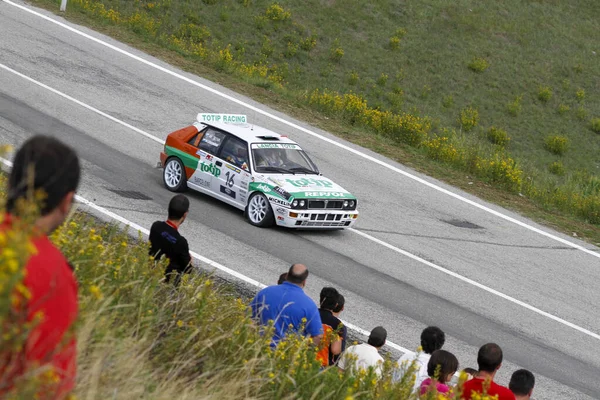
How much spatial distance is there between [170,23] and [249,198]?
17.3 m

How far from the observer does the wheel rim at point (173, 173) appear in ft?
55.9

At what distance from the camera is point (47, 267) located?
10.9ft

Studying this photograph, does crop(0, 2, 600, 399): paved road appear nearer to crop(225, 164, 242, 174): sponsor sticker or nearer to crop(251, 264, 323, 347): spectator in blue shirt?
crop(225, 164, 242, 174): sponsor sticker

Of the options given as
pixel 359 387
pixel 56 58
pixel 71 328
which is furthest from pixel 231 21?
pixel 71 328

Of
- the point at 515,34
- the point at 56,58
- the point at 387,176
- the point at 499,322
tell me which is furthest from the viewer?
the point at 515,34

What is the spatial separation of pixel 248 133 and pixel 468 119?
1544 cm

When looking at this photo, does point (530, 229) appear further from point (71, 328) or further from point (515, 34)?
point (515, 34)

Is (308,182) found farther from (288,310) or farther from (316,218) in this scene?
(288,310)

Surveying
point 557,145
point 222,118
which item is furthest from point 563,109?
point 222,118

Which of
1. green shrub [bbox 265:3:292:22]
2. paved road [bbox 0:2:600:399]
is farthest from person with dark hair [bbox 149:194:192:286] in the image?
green shrub [bbox 265:3:292:22]

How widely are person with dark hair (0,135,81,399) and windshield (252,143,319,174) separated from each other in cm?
1265

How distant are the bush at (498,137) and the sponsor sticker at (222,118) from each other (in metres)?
14.3

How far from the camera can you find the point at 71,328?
3291 mm

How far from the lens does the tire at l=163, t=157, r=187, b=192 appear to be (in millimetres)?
16969
